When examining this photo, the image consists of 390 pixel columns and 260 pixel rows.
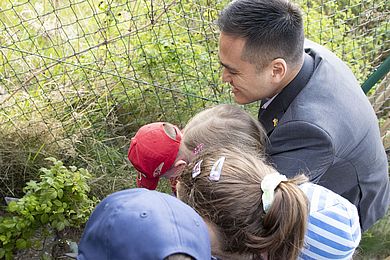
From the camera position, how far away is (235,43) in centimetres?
217

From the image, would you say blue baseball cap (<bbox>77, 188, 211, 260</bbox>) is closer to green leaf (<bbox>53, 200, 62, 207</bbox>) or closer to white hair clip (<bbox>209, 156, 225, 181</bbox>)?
white hair clip (<bbox>209, 156, 225, 181</bbox>)

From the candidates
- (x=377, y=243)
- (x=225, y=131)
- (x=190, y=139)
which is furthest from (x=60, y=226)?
(x=377, y=243)

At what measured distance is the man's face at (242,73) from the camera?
7.11ft

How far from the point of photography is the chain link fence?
10.3 ft

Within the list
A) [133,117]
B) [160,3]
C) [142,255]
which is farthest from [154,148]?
[160,3]

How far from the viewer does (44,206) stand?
244 centimetres

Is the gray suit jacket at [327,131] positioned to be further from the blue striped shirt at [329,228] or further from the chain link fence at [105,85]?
the chain link fence at [105,85]

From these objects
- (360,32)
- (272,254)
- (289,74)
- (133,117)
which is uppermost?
(289,74)

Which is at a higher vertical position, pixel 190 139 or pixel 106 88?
pixel 190 139

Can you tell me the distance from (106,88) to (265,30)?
4.66 ft

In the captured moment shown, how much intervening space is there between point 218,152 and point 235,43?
52cm

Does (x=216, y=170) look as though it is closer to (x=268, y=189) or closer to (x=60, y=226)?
(x=268, y=189)

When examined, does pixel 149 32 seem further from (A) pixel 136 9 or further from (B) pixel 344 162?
(B) pixel 344 162

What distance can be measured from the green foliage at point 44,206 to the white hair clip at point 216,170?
37.1 inches
